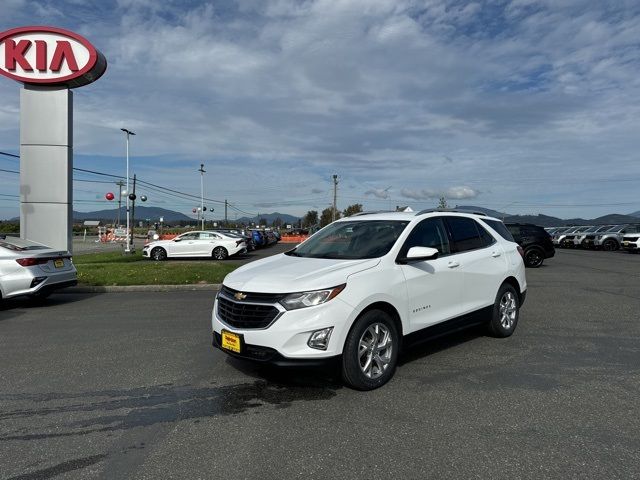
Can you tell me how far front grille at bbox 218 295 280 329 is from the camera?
14.6 feet

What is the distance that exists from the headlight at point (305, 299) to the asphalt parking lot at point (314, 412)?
0.88m

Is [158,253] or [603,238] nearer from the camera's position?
[158,253]

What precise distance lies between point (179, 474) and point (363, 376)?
6.36ft

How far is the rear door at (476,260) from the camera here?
19.8 ft

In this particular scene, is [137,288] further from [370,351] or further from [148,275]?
[370,351]

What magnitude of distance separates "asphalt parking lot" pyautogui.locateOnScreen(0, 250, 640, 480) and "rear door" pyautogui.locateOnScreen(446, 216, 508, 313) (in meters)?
0.67

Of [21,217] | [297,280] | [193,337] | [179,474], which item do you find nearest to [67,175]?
[21,217]

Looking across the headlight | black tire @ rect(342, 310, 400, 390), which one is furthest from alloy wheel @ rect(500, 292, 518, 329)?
the headlight

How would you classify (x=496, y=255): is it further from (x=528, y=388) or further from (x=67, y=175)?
(x=67, y=175)

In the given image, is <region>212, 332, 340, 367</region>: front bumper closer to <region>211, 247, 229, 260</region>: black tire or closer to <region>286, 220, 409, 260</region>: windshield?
<region>286, 220, 409, 260</region>: windshield

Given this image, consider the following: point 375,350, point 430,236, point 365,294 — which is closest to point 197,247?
point 430,236

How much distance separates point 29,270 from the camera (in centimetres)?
946

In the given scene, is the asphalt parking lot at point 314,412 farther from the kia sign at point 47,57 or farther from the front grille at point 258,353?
the kia sign at point 47,57

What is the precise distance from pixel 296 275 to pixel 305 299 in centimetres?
34
